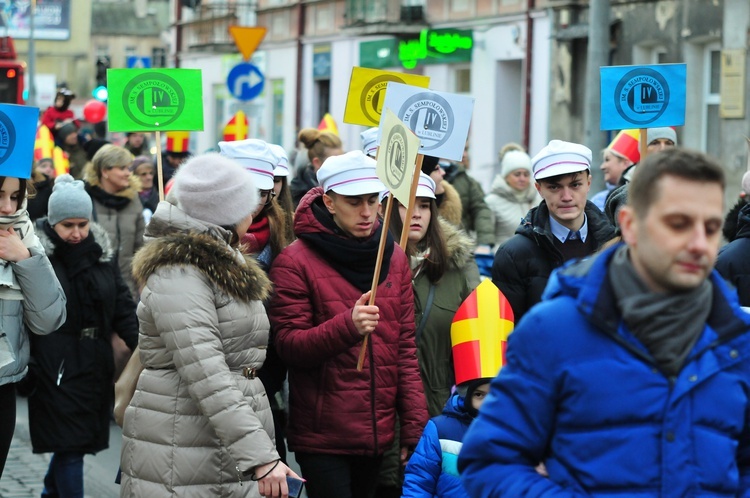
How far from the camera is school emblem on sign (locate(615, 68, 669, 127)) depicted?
278 inches

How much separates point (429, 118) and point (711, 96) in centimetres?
1405

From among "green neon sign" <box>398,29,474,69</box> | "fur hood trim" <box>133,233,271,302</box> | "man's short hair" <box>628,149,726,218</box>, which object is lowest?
"fur hood trim" <box>133,233,271,302</box>

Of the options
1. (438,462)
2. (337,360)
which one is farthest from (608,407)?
(337,360)

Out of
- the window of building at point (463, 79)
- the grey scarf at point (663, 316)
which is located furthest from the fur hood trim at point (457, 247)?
the window of building at point (463, 79)

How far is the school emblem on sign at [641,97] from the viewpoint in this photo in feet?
23.2

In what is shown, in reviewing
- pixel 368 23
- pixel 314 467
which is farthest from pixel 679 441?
pixel 368 23

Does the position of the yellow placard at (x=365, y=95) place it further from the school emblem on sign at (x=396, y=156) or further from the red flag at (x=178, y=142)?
the red flag at (x=178, y=142)

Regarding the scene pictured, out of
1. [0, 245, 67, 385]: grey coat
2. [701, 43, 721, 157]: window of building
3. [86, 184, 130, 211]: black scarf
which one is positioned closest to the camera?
[0, 245, 67, 385]: grey coat

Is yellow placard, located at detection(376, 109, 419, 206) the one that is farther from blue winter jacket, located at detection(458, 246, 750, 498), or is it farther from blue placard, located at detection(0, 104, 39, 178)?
blue winter jacket, located at detection(458, 246, 750, 498)

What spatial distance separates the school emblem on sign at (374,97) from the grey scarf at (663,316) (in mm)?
4514

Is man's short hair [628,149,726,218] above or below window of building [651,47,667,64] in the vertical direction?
below

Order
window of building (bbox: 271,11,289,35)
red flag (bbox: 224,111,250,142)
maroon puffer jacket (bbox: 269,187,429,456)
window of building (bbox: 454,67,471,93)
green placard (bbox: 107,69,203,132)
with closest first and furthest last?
1. maroon puffer jacket (bbox: 269,187,429,456)
2. green placard (bbox: 107,69,203,132)
3. red flag (bbox: 224,111,250,142)
4. window of building (bbox: 454,67,471,93)
5. window of building (bbox: 271,11,289,35)

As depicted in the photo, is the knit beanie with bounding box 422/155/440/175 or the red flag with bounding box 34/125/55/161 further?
the red flag with bounding box 34/125/55/161

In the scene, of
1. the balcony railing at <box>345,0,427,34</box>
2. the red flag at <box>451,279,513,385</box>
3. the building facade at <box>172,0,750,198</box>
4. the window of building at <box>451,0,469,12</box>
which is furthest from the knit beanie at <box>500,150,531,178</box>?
the balcony railing at <box>345,0,427,34</box>
